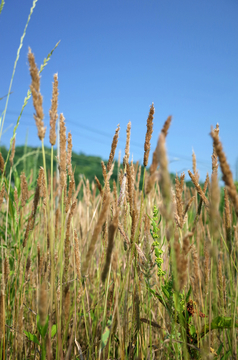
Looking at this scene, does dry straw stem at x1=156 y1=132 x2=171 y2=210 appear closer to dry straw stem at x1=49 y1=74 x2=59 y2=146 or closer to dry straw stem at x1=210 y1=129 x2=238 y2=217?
dry straw stem at x1=210 y1=129 x2=238 y2=217

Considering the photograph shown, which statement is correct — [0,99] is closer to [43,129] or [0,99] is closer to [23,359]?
[43,129]

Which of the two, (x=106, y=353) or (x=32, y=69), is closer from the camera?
(x=32, y=69)

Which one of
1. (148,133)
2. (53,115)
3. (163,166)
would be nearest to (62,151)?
(53,115)

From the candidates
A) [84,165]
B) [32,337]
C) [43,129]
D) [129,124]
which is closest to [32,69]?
[43,129]

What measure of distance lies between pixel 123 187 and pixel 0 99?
30.0 inches

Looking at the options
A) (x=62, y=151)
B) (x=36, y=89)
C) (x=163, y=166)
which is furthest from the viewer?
(x=62, y=151)

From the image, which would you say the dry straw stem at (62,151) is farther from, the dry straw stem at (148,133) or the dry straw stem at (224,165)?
the dry straw stem at (224,165)

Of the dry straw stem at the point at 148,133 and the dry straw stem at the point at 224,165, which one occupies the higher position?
the dry straw stem at the point at 148,133

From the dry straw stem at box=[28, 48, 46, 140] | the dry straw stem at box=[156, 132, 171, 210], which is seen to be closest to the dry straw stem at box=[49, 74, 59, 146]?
the dry straw stem at box=[28, 48, 46, 140]

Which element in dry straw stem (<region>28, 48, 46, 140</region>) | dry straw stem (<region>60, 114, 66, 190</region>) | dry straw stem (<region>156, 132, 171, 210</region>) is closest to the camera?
dry straw stem (<region>156, 132, 171, 210</region>)

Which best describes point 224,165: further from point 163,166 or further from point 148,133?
point 148,133

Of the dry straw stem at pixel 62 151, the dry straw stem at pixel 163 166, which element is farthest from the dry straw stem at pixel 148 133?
the dry straw stem at pixel 163 166

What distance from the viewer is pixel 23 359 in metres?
1.03

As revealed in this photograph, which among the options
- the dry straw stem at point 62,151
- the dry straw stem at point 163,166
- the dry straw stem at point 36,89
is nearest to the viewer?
the dry straw stem at point 163,166
